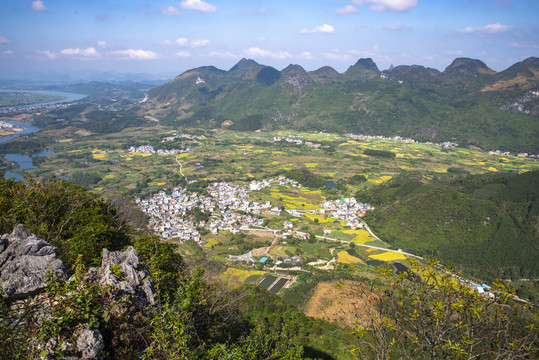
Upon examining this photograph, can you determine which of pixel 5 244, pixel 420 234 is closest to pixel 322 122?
pixel 420 234

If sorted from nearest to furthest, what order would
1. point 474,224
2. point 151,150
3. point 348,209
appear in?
point 474,224, point 348,209, point 151,150

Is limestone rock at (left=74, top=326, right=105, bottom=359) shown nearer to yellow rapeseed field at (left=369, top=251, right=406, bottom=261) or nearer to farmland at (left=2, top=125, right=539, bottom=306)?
farmland at (left=2, top=125, right=539, bottom=306)

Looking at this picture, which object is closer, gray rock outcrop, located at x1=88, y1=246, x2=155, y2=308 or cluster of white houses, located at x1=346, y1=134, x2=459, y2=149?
gray rock outcrop, located at x1=88, y1=246, x2=155, y2=308

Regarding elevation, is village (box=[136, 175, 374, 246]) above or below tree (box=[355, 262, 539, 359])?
below

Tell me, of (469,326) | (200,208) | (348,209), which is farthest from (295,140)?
(469,326)

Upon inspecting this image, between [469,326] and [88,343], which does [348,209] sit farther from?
[88,343]

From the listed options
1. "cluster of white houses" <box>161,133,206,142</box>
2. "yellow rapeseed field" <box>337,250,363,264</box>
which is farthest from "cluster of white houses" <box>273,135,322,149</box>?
"yellow rapeseed field" <box>337,250,363,264</box>
